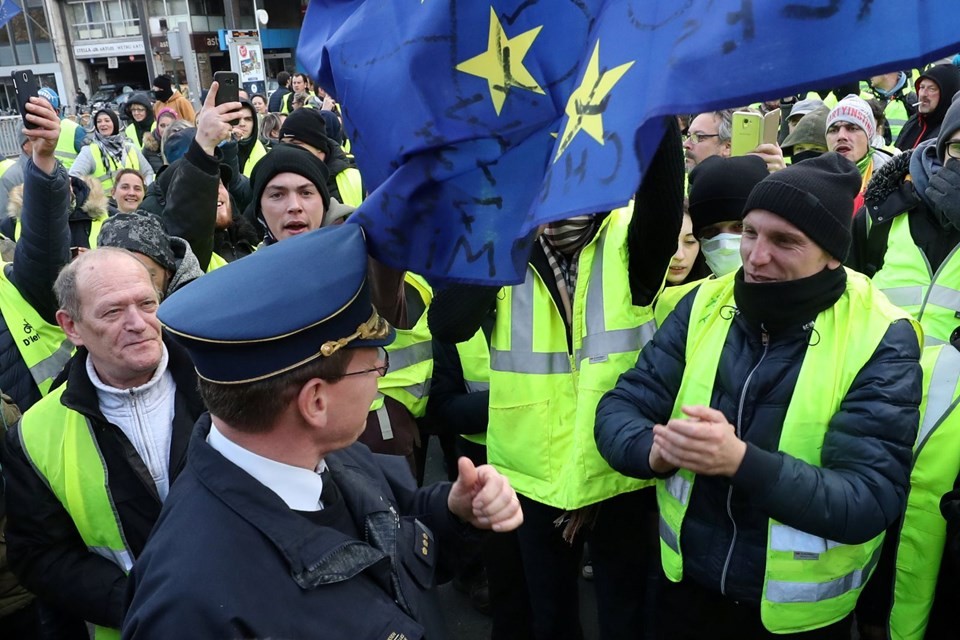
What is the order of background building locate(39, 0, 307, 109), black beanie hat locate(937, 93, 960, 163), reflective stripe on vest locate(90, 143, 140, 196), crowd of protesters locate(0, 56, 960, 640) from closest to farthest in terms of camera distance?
crowd of protesters locate(0, 56, 960, 640), black beanie hat locate(937, 93, 960, 163), reflective stripe on vest locate(90, 143, 140, 196), background building locate(39, 0, 307, 109)

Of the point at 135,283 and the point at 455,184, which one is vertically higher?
the point at 455,184

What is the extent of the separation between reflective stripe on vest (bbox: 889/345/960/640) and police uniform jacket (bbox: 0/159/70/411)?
322 centimetres

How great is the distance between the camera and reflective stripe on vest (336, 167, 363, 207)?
5.27 metres

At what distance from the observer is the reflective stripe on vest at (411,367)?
3068 millimetres

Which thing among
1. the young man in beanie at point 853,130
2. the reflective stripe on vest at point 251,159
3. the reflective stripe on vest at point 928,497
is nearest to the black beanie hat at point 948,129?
the reflective stripe on vest at point 928,497

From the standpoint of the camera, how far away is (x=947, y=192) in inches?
116

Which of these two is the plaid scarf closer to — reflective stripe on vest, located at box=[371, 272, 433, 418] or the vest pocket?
the vest pocket

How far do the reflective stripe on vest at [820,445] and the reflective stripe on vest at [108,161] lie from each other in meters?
7.37

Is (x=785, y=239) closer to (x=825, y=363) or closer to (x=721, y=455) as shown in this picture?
(x=825, y=363)

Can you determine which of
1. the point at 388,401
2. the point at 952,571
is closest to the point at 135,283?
the point at 388,401

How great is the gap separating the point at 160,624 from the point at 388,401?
1812mm

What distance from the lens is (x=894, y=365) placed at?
78.4 inches

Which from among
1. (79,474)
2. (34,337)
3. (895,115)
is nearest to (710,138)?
(34,337)

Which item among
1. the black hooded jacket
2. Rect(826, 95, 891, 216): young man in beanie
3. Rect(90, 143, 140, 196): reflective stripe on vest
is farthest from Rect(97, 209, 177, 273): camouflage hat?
the black hooded jacket
